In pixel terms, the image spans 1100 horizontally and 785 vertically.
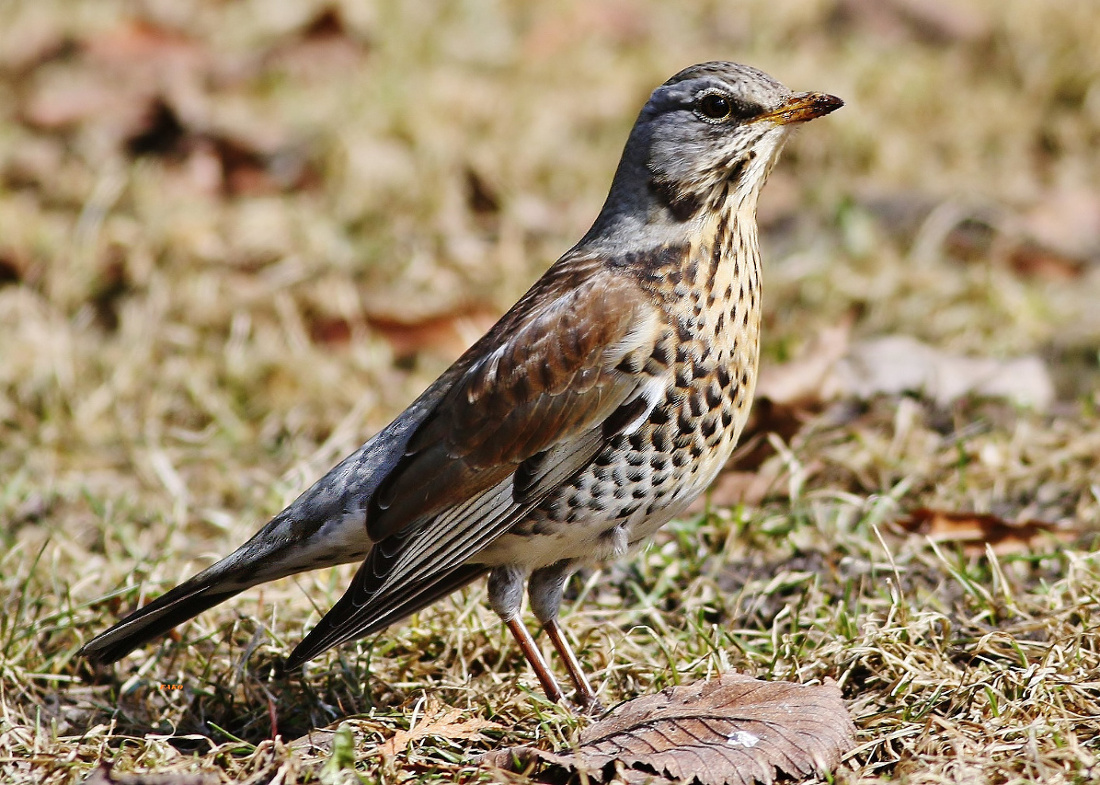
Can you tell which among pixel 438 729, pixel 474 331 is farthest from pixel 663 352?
pixel 474 331

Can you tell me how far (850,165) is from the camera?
738cm

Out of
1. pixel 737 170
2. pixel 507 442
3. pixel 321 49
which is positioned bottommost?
pixel 507 442

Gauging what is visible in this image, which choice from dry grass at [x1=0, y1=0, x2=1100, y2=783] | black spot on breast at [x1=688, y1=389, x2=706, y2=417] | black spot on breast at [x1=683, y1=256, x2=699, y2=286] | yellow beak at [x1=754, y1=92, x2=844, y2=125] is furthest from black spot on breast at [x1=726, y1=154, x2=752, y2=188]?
dry grass at [x1=0, y1=0, x2=1100, y2=783]

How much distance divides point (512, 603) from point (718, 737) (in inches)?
30.7

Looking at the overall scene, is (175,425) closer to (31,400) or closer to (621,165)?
(31,400)

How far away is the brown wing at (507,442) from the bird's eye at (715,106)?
0.56 meters

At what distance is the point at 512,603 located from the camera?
148 inches

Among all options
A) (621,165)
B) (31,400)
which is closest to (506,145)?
(31,400)

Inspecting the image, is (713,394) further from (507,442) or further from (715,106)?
(715,106)

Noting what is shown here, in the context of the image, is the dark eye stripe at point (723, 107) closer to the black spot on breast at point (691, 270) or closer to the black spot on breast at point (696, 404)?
the black spot on breast at point (691, 270)

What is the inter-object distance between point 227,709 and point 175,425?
83.4 inches

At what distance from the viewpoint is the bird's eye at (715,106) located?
12.6 feet

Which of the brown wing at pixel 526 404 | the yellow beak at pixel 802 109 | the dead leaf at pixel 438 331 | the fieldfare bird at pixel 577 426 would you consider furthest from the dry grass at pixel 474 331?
the yellow beak at pixel 802 109

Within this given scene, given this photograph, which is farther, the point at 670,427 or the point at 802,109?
the point at 802,109
